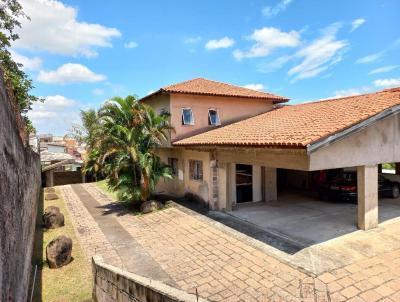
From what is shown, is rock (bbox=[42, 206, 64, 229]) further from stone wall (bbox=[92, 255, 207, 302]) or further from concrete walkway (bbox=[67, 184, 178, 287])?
stone wall (bbox=[92, 255, 207, 302])

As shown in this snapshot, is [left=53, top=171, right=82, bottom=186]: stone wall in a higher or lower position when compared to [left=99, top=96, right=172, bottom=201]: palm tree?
lower

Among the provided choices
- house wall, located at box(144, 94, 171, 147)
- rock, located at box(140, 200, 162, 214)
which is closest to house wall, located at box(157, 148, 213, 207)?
house wall, located at box(144, 94, 171, 147)

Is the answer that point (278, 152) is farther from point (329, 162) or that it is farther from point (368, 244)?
point (368, 244)

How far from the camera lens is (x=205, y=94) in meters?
16.0

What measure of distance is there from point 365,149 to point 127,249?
29.1 feet

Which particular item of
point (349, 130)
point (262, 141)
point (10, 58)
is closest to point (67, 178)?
point (10, 58)

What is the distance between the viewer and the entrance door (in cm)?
1473

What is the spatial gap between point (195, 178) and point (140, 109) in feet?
15.3

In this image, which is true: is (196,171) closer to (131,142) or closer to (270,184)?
(131,142)

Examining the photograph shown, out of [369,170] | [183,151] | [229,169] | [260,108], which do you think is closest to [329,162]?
[369,170]

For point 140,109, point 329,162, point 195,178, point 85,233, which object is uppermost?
point 140,109

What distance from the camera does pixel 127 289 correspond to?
683 centimetres

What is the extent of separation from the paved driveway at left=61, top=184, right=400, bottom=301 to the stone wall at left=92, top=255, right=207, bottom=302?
80 centimetres

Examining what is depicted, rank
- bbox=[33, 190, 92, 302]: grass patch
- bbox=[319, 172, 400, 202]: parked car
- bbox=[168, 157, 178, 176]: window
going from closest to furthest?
bbox=[33, 190, 92, 302]: grass patch
bbox=[319, 172, 400, 202]: parked car
bbox=[168, 157, 178, 176]: window
